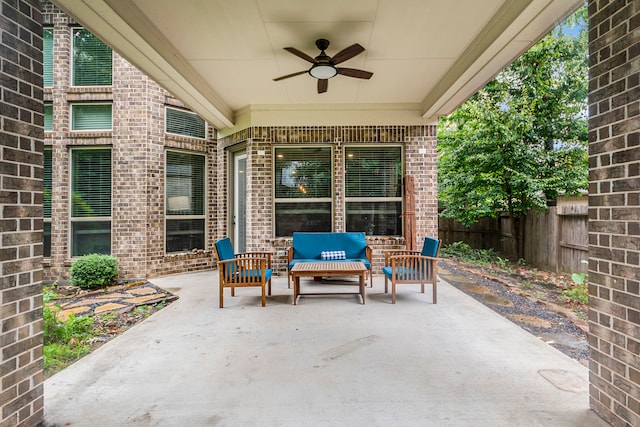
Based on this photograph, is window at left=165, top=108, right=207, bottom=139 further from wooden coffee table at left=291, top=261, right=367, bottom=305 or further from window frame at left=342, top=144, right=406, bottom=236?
wooden coffee table at left=291, top=261, right=367, bottom=305

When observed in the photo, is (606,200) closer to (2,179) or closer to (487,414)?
(487,414)

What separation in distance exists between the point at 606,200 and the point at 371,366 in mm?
1790

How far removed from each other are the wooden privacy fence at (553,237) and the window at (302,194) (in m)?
4.15

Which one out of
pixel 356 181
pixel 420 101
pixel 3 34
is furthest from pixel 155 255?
pixel 420 101

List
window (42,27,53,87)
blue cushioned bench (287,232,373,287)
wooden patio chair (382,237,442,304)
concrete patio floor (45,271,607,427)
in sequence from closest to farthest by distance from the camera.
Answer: concrete patio floor (45,271,607,427), wooden patio chair (382,237,442,304), blue cushioned bench (287,232,373,287), window (42,27,53,87)

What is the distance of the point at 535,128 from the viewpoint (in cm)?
653

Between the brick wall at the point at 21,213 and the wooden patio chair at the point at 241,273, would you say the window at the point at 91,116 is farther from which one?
the brick wall at the point at 21,213

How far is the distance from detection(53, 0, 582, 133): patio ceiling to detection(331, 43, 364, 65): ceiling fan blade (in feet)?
0.74

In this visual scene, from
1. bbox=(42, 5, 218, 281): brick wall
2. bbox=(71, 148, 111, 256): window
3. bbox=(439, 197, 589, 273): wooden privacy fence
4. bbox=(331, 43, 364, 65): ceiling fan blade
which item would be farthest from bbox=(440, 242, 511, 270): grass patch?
bbox=(71, 148, 111, 256): window

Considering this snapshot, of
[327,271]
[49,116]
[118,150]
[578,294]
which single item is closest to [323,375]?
[327,271]

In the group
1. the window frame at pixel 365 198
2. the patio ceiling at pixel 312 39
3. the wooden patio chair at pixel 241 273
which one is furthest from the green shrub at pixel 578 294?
the wooden patio chair at pixel 241 273

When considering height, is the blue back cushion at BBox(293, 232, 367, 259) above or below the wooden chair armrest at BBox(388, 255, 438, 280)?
above

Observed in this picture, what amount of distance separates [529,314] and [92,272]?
619 cm

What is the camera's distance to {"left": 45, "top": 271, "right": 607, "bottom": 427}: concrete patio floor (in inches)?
69.0
